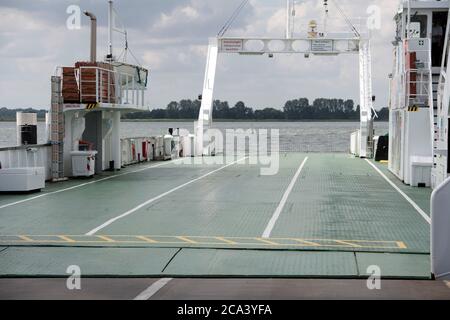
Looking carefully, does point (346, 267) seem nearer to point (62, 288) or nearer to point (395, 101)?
point (62, 288)

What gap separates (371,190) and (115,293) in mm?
11785

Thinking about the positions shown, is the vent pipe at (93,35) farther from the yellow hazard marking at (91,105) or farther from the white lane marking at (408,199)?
the white lane marking at (408,199)

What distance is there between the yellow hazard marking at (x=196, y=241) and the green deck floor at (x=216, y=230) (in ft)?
0.05

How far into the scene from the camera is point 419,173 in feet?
62.9

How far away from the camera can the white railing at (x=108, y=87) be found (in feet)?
68.5

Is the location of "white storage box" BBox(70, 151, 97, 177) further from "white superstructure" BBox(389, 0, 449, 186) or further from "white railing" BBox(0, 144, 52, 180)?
"white superstructure" BBox(389, 0, 449, 186)

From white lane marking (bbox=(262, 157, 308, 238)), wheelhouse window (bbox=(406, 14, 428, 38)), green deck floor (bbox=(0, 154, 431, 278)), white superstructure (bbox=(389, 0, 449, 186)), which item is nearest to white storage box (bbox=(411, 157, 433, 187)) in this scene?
white superstructure (bbox=(389, 0, 449, 186))

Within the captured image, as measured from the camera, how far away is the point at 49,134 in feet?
69.2

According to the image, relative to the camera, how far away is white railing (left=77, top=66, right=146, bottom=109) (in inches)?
822

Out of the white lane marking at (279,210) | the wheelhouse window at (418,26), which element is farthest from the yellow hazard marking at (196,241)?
the wheelhouse window at (418,26)

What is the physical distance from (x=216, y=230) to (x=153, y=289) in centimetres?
406

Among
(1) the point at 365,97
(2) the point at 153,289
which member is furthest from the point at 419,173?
(1) the point at 365,97
